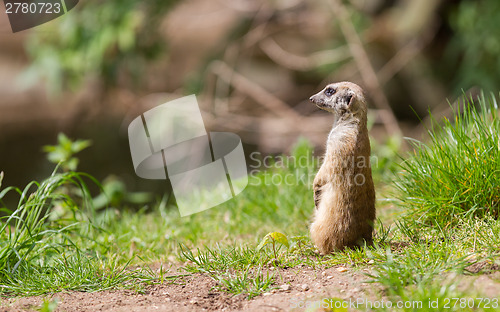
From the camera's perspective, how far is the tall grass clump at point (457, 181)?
3.22 m

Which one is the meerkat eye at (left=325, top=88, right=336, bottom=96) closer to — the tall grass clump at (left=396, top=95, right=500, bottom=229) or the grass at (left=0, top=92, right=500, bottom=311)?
the grass at (left=0, top=92, right=500, bottom=311)

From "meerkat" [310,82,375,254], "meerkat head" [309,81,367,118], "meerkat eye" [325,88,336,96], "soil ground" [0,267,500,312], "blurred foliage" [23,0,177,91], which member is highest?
"blurred foliage" [23,0,177,91]

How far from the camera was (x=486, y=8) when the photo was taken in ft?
23.5

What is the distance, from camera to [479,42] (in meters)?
7.20

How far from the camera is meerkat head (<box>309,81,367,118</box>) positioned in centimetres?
315

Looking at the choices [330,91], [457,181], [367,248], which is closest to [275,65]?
[330,91]

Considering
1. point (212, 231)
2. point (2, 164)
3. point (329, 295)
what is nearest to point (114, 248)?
point (212, 231)

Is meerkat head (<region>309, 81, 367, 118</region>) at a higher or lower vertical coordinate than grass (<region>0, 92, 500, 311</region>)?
higher

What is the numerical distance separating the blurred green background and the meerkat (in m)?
3.79

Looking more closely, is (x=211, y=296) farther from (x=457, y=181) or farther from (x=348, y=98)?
(x=457, y=181)

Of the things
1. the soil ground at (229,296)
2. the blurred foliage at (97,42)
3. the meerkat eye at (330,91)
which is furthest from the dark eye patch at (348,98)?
the blurred foliage at (97,42)

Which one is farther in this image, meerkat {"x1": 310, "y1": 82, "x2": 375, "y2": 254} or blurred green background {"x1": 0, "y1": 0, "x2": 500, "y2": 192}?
blurred green background {"x1": 0, "y1": 0, "x2": 500, "y2": 192}

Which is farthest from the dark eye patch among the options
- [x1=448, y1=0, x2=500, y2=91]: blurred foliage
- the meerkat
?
[x1=448, y1=0, x2=500, y2=91]: blurred foliage

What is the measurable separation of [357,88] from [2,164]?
8.56 meters
